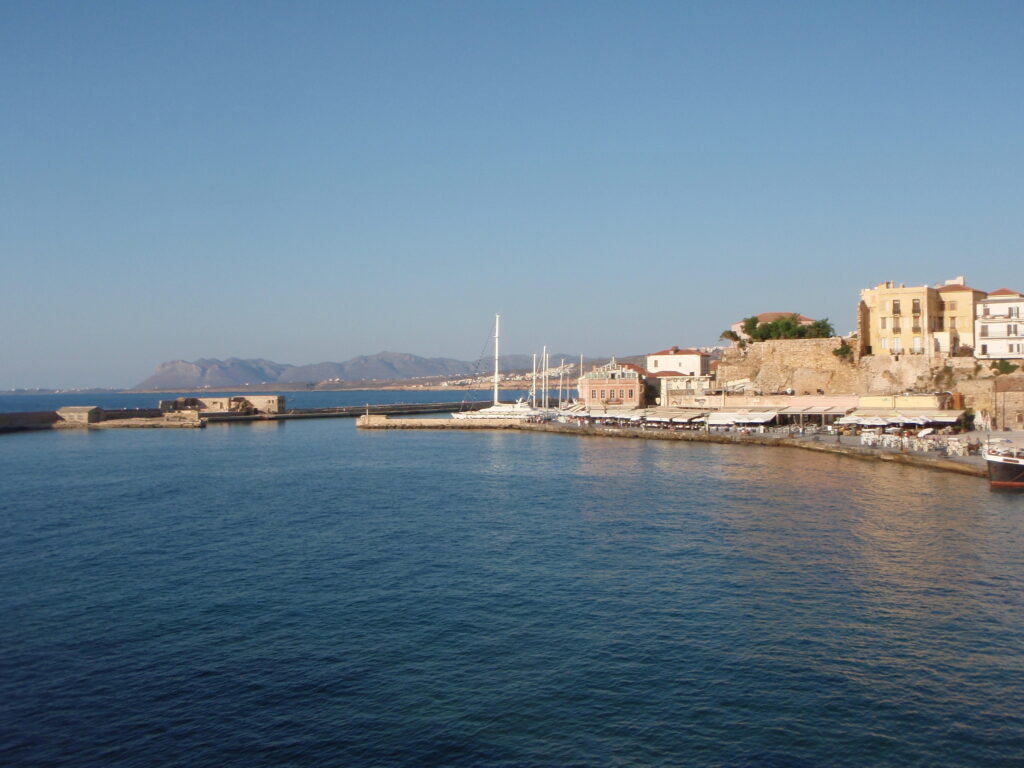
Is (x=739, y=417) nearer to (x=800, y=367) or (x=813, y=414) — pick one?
(x=813, y=414)

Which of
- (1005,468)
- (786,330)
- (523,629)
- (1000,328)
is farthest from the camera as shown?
(786,330)

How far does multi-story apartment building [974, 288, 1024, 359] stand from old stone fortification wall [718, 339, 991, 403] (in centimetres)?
180

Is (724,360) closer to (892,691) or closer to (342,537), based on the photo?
(342,537)

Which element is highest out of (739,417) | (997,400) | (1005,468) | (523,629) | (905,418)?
(997,400)

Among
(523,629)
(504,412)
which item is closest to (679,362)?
(504,412)

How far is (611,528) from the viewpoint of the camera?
22.0 meters

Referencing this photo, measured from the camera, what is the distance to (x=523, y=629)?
45.7 feet

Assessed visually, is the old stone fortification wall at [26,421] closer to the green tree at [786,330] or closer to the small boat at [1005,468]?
the green tree at [786,330]

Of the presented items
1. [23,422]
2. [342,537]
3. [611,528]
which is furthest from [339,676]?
[23,422]

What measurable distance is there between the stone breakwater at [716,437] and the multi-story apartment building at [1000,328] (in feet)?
37.3

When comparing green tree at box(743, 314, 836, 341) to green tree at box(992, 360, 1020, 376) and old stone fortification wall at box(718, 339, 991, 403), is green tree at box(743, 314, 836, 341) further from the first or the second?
green tree at box(992, 360, 1020, 376)

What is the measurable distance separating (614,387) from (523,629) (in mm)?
47414

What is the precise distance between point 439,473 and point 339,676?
2302 cm

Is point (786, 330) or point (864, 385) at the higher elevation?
point (786, 330)
